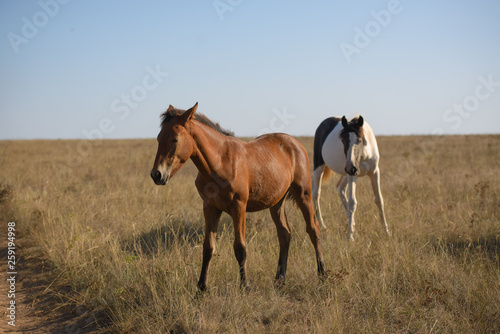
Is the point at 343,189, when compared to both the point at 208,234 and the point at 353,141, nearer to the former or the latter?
the point at 353,141

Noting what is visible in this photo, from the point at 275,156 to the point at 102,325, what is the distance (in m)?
2.46

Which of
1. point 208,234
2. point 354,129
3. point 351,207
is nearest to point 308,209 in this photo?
point 208,234

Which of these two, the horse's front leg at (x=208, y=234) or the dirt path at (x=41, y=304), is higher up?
the horse's front leg at (x=208, y=234)

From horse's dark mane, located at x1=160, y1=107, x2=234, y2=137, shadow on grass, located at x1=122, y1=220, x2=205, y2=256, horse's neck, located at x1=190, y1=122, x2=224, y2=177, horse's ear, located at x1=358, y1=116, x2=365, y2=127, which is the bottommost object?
shadow on grass, located at x1=122, y1=220, x2=205, y2=256

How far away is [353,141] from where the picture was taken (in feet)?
21.5

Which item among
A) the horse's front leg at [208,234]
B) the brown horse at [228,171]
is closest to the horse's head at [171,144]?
the brown horse at [228,171]

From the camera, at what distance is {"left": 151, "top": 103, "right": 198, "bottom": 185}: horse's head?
10.3ft

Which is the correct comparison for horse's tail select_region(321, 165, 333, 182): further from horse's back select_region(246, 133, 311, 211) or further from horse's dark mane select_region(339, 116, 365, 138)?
horse's back select_region(246, 133, 311, 211)

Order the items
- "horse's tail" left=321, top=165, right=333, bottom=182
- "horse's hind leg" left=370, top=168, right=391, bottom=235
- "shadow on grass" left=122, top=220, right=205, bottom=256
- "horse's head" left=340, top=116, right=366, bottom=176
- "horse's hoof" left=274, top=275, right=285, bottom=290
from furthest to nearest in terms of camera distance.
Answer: "horse's tail" left=321, top=165, right=333, bottom=182, "horse's hind leg" left=370, top=168, right=391, bottom=235, "horse's head" left=340, top=116, right=366, bottom=176, "shadow on grass" left=122, top=220, right=205, bottom=256, "horse's hoof" left=274, top=275, right=285, bottom=290

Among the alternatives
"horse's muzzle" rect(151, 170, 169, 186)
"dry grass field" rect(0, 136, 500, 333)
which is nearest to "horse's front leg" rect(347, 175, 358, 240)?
"dry grass field" rect(0, 136, 500, 333)

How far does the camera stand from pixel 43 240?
5875mm

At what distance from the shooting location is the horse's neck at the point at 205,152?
11.4 ft

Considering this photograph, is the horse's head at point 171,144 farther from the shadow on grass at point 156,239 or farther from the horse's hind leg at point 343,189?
the horse's hind leg at point 343,189

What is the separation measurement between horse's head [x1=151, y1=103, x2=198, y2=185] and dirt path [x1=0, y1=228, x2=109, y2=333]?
5.49 feet
